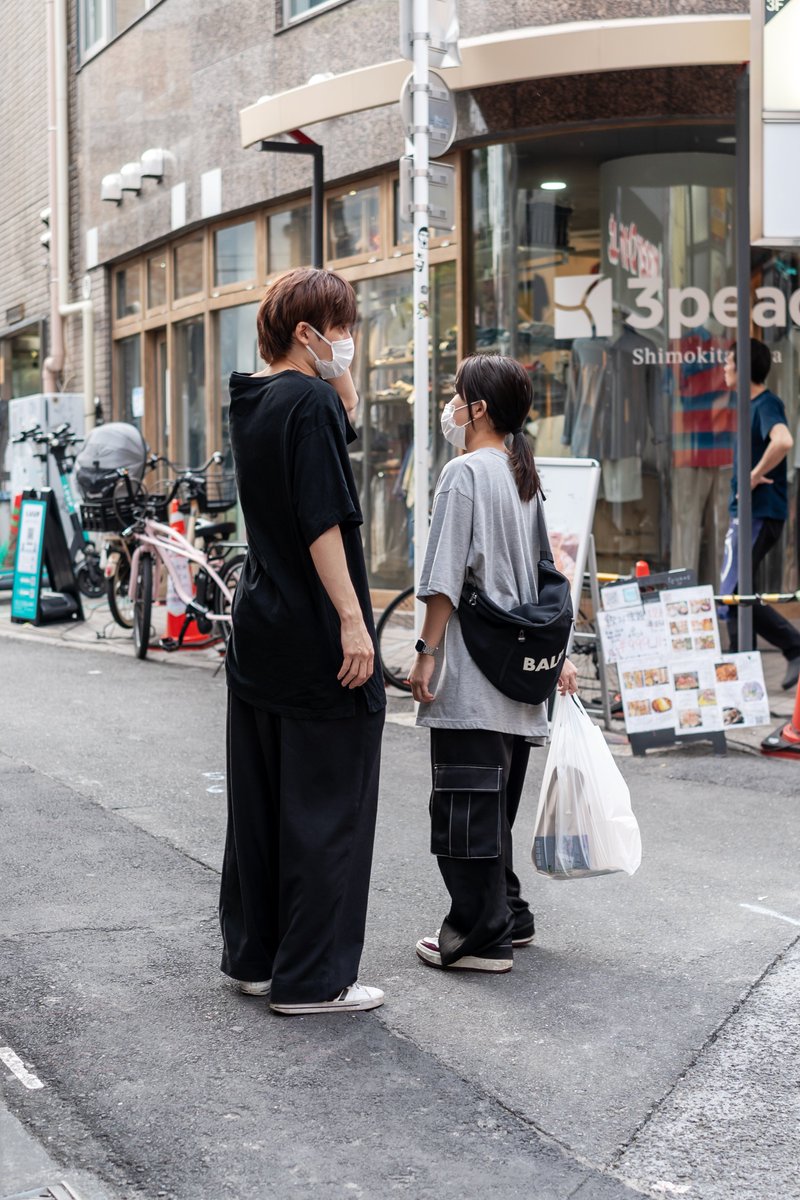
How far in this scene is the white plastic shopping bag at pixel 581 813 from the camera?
168 inches

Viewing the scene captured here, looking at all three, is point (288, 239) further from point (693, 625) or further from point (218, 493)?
point (693, 625)

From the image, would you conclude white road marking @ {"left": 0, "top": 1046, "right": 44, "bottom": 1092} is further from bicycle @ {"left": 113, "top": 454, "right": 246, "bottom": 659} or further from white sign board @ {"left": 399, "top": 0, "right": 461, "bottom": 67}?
bicycle @ {"left": 113, "top": 454, "right": 246, "bottom": 659}

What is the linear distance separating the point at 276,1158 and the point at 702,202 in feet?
30.5

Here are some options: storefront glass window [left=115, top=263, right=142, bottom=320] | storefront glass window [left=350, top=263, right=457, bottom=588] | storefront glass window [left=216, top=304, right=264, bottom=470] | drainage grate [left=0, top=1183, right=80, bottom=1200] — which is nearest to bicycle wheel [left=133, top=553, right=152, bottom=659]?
storefront glass window [left=350, top=263, right=457, bottom=588]

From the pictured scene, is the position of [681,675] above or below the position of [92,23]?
below

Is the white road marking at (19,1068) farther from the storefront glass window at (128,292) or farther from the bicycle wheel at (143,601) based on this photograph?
the storefront glass window at (128,292)

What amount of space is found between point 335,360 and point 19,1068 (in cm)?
187

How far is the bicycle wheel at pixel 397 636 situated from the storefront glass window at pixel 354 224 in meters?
4.45

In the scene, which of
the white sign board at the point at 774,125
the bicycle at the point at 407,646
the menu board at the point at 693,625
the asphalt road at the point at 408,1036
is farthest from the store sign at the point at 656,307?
the asphalt road at the point at 408,1036

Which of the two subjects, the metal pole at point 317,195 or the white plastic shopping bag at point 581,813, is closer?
the white plastic shopping bag at point 581,813

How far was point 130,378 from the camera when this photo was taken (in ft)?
59.9

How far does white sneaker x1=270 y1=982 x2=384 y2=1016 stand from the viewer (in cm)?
384

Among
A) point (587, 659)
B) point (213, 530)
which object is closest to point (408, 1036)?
point (587, 659)

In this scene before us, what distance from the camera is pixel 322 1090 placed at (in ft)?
11.1
